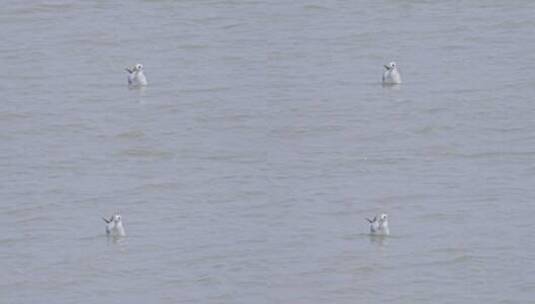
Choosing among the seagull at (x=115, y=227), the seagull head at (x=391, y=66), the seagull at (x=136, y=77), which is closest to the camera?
the seagull at (x=115, y=227)

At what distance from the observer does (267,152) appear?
2555 centimetres

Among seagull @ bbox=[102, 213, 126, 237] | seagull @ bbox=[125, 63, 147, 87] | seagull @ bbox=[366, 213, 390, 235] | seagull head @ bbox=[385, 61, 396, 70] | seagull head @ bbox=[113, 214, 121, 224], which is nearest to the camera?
seagull @ bbox=[366, 213, 390, 235]

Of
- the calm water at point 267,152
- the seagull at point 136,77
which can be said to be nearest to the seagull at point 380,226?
the calm water at point 267,152

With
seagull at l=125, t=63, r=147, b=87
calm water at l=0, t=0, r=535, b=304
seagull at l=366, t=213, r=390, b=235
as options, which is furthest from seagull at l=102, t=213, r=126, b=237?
seagull at l=125, t=63, r=147, b=87

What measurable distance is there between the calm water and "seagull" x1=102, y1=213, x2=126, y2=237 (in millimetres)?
127

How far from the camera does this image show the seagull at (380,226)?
2148cm

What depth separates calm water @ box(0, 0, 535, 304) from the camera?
20516mm

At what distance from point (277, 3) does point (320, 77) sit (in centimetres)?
582

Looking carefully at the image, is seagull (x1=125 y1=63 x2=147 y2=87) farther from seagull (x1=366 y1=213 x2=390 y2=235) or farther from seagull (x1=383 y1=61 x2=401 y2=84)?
seagull (x1=366 y1=213 x2=390 y2=235)

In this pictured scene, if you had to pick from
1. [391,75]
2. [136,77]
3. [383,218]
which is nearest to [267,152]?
[383,218]

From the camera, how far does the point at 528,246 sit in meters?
21.2

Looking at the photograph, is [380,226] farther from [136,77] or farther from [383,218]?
[136,77]

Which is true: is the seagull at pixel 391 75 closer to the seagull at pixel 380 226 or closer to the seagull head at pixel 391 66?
the seagull head at pixel 391 66

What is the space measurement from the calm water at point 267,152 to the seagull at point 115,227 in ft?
0.42
